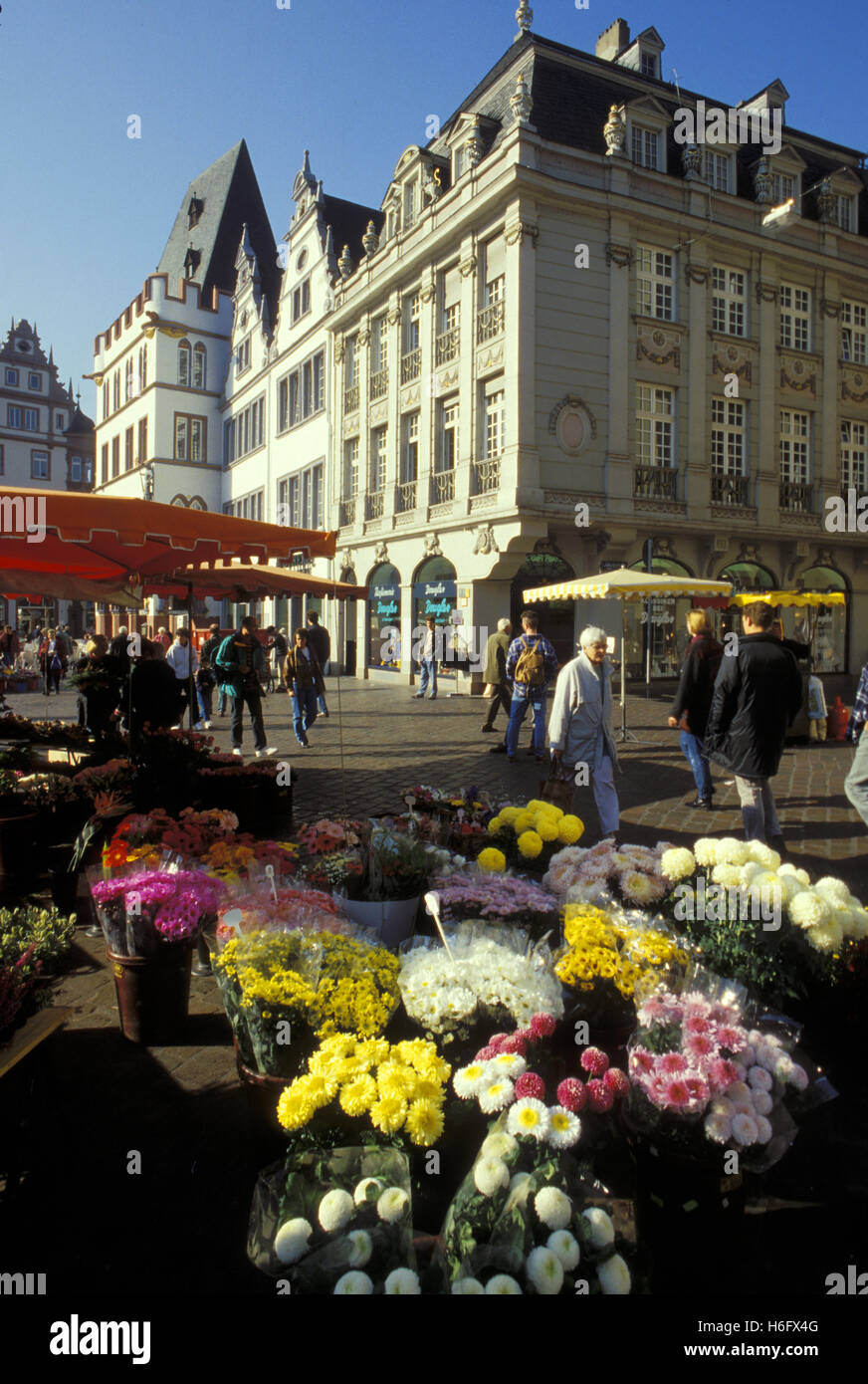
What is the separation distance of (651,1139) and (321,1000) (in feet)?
3.27

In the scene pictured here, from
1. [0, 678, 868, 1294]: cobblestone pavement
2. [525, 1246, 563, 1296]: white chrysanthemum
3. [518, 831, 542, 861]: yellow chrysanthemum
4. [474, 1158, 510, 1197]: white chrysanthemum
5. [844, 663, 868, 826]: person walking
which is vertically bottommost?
[0, 678, 868, 1294]: cobblestone pavement

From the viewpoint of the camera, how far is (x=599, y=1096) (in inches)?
88.2

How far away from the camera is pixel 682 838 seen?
22.3 feet

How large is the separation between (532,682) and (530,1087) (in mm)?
8278

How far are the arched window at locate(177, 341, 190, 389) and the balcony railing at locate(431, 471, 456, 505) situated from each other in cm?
2323

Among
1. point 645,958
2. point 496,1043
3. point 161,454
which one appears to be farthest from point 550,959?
point 161,454

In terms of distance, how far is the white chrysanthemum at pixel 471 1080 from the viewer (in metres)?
2.21

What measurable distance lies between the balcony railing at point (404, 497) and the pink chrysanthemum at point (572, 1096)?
2208 centimetres

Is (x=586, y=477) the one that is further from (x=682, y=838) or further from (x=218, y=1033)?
(x=218, y=1033)

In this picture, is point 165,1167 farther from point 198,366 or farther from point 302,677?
point 198,366

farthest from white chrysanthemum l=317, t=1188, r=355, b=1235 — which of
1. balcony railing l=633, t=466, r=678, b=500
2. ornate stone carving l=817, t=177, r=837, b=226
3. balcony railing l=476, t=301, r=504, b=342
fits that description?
ornate stone carving l=817, t=177, r=837, b=226

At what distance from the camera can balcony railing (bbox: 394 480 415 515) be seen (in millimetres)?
23594

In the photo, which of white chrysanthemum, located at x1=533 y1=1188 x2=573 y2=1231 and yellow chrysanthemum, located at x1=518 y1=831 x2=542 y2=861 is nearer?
white chrysanthemum, located at x1=533 y1=1188 x2=573 y2=1231

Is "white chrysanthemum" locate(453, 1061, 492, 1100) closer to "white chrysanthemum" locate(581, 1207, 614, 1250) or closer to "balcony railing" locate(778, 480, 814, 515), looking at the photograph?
"white chrysanthemum" locate(581, 1207, 614, 1250)
